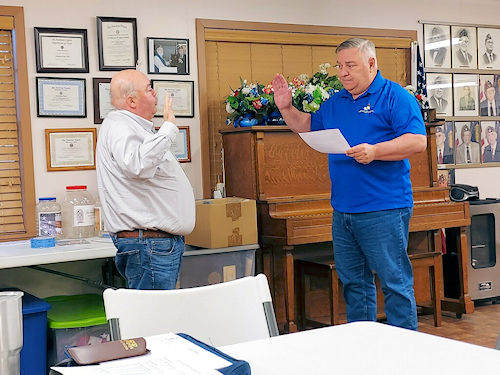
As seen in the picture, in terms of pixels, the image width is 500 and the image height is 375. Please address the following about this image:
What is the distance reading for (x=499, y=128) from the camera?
576cm

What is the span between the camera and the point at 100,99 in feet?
13.8

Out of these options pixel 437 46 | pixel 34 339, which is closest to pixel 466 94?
pixel 437 46

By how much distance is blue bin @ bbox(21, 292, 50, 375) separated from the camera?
11.1ft

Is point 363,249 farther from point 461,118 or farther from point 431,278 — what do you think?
point 461,118

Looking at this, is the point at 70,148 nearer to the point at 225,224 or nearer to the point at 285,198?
the point at 225,224

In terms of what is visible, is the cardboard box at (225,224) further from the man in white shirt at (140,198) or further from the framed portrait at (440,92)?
the framed portrait at (440,92)

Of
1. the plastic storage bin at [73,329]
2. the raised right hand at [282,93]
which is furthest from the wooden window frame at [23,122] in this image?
the raised right hand at [282,93]

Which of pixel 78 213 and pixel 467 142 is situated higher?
pixel 467 142

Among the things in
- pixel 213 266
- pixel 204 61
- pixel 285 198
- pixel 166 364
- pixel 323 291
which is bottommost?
pixel 323 291

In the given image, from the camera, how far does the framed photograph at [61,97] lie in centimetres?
405

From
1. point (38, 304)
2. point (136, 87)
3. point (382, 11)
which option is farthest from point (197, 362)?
point (382, 11)

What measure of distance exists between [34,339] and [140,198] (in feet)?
3.34

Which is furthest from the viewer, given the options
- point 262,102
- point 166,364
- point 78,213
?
point 262,102

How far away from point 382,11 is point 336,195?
2564 mm
